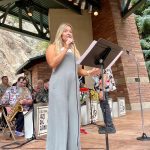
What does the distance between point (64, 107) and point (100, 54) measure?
0.72 m

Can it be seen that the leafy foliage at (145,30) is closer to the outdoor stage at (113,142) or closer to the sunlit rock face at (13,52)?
the outdoor stage at (113,142)

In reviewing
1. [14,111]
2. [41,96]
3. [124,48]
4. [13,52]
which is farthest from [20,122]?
[13,52]

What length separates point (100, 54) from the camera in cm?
313

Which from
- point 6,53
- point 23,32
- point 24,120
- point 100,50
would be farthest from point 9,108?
point 6,53

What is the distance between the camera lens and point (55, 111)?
9.04ft

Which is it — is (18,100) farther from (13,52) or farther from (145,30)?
(13,52)

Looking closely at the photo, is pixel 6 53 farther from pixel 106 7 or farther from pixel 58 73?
pixel 58 73

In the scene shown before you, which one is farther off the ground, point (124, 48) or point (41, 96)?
point (124, 48)

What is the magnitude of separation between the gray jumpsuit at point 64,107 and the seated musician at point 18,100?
2727 mm

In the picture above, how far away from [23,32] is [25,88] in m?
7.42

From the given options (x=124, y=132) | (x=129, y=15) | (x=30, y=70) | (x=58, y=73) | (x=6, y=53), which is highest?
(x=6, y=53)

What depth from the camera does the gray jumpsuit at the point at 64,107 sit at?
8.97 feet

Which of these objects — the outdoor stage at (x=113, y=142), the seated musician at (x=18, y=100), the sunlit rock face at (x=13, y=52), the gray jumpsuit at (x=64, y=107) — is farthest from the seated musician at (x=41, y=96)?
the sunlit rock face at (x=13, y=52)

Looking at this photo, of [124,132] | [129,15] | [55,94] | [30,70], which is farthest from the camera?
[30,70]
